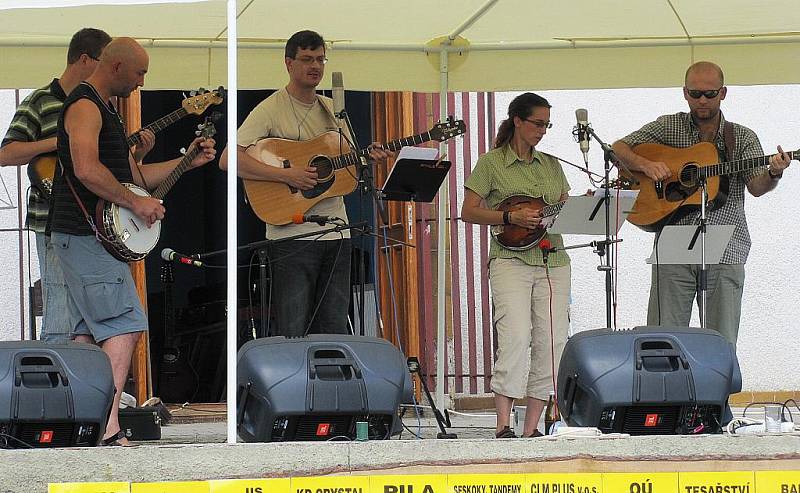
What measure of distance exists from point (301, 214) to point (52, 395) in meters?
1.69

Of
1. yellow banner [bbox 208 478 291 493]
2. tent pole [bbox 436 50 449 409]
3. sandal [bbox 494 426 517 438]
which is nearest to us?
yellow banner [bbox 208 478 291 493]

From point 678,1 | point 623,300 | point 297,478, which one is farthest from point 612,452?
point 623,300

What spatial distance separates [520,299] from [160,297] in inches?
165

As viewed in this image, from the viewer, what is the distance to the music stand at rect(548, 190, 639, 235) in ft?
18.4

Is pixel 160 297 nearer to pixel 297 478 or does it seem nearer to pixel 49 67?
pixel 49 67

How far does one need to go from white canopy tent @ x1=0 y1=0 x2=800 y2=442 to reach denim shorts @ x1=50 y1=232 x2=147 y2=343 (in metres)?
1.48

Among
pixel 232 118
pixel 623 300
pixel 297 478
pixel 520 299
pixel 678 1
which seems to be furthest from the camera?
pixel 623 300

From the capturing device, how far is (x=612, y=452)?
4207 mm

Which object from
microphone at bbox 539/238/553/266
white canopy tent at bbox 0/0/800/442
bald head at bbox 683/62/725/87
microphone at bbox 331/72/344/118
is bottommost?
microphone at bbox 539/238/553/266

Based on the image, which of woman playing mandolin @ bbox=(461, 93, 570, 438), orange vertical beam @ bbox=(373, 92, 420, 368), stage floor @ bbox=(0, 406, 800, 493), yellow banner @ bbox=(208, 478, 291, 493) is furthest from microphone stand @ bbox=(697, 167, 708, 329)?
orange vertical beam @ bbox=(373, 92, 420, 368)

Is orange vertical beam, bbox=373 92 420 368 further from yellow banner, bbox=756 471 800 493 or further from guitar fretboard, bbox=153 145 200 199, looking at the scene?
yellow banner, bbox=756 471 800 493

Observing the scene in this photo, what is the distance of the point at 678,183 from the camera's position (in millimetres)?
5938

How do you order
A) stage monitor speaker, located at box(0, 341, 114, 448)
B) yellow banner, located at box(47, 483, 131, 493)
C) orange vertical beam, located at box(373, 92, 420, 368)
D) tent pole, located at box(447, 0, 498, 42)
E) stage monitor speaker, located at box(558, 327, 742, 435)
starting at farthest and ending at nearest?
orange vertical beam, located at box(373, 92, 420, 368) < tent pole, located at box(447, 0, 498, 42) < stage monitor speaker, located at box(558, 327, 742, 435) < stage monitor speaker, located at box(0, 341, 114, 448) < yellow banner, located at box(47, 483, 131, 493)

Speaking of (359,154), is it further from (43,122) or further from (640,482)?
(640,482)
